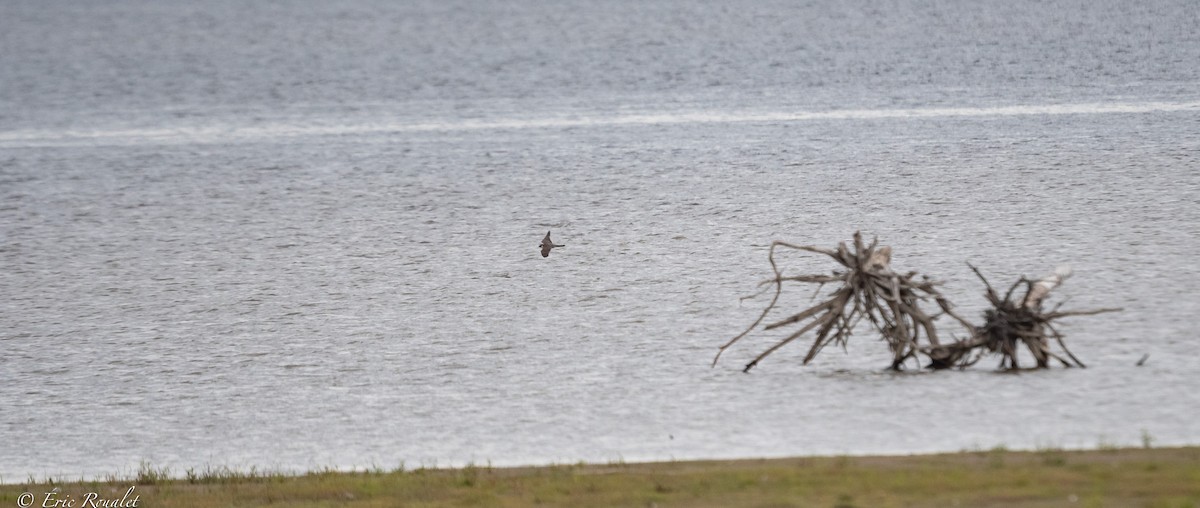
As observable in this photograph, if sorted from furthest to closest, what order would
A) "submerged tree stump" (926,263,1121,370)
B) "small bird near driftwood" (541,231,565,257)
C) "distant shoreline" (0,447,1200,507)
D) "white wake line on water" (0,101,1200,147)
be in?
"white wake line on water" (0,101,1200,147)
"small bird near driftwood" (541,231,565,257)
"submerged tree stump" (926,263,1121,370)
"distant shoreline" (0,447,1200,507)

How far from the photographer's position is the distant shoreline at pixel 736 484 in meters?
1.84

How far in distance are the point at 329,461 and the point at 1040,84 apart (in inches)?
127

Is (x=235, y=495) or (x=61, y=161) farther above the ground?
(x=61, y=161)

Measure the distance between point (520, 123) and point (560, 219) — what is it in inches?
37.0

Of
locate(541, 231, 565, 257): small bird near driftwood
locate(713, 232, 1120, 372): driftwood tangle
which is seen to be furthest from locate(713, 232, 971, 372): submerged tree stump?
locate(541, 231, 565, 257): small bird near driftwood

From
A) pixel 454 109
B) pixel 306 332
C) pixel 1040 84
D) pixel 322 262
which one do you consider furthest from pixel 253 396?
pixel 1040 84

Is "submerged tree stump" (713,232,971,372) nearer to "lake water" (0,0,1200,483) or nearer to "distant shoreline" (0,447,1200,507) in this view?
"lake water" (0,0,1200,483)

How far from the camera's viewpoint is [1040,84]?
4617 mm

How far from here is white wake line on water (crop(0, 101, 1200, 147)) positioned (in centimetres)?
438

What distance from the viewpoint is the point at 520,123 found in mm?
4684

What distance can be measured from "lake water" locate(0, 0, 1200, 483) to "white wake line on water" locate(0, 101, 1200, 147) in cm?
2

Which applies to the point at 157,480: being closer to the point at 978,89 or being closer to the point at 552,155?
the point at 552,155

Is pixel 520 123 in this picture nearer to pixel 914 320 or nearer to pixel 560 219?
pixel 560 219

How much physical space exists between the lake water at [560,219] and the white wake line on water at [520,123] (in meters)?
0.02
